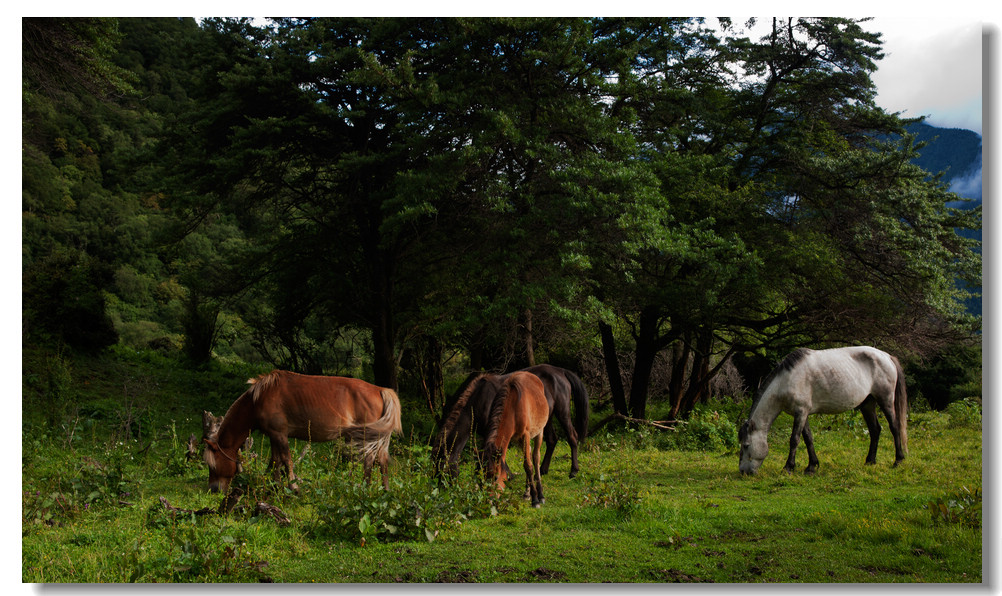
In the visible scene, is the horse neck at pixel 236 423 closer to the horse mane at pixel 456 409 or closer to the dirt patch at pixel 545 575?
the horse mane at pixel 456 409

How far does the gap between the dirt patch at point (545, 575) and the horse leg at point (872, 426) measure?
6.15 meters

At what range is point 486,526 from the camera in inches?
248

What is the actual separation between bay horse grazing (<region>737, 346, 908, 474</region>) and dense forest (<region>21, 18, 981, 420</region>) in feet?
5.89

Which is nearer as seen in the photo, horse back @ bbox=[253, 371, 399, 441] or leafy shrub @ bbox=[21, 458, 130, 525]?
leafy shrub @ bbox=[21, 458, 130, 525]

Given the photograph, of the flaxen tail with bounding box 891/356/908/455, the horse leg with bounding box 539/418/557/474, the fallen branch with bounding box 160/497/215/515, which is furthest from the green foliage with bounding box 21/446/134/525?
the flaxen tail with bounding box 891/356/908/455

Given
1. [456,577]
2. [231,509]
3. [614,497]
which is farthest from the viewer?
[614,497]

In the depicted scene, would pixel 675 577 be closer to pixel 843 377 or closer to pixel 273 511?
pixel 273 511

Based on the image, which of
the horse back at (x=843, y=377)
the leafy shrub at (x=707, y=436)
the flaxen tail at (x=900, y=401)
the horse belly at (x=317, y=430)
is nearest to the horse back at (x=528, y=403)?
the horse belly at (x=317, y=430)

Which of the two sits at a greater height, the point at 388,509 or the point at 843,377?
the point at 843,377

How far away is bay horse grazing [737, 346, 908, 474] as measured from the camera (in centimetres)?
905

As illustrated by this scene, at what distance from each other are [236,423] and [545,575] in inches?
152

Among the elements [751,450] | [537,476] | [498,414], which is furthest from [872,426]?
[498,414]

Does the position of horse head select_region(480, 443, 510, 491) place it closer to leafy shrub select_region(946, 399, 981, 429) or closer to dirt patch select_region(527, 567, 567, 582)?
dirt patch select_region(527, 567, 567, 582)

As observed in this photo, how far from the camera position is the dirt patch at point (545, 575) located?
5.12 metres
